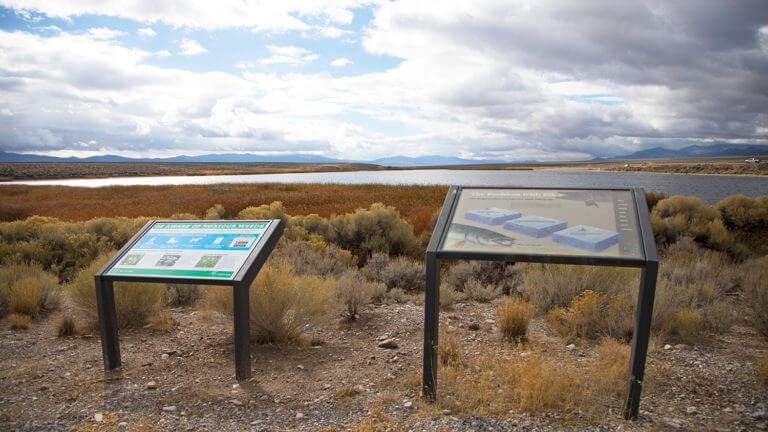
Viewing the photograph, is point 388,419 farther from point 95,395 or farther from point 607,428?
point 95,395

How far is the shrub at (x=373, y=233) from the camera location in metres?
9.71

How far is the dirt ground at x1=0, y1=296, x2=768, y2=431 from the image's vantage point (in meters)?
3.11

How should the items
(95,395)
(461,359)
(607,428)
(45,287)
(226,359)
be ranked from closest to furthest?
(607,428) < (95,395) < (461,359) < (226,359) < (45,287)

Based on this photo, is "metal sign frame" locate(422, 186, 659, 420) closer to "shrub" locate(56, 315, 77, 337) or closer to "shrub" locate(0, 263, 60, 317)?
"shrub" locate(56, 315, 77, 337)

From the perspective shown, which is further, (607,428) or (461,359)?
(461,359)

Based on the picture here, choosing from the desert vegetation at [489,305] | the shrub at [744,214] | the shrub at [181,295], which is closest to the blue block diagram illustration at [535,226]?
the desert vegetation at [489,305]

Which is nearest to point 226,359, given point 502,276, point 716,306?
point 502,276

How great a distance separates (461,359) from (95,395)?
3.23m

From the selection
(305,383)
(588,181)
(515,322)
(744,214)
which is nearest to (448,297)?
(515,322)

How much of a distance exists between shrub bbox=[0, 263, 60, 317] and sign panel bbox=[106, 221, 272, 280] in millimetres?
2675

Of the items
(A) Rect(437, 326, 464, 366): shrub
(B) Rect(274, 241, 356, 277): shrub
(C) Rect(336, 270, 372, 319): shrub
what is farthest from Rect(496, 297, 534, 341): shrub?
(B) Rect(274, 241, 356, 277): shrub

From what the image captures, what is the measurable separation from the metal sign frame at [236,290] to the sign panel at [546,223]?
1.65 m

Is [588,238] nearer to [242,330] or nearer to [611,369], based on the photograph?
[611,369]

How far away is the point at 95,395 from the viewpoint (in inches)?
141
